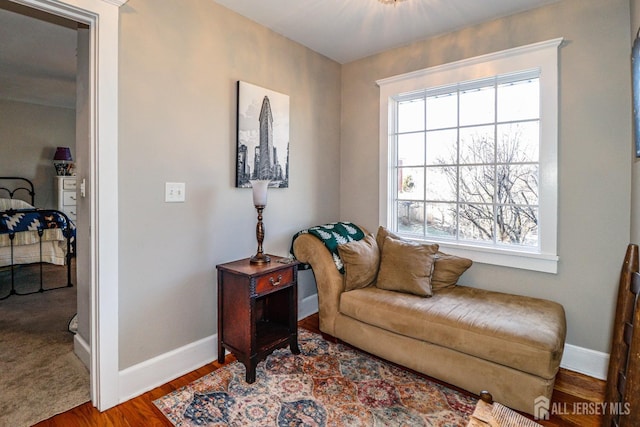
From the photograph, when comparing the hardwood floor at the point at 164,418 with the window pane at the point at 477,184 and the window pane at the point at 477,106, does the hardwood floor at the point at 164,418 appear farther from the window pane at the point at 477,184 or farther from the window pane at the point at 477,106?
the window pane at the point at 477,106

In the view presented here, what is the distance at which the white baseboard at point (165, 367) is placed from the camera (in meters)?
1.91

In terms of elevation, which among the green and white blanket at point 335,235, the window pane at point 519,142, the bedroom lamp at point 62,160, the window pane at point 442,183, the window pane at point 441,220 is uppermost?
the bedroom lamp at point 62,160

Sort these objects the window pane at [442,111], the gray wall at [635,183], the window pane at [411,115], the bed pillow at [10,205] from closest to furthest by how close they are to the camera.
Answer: the gray wall at [635,183] → the window pane at [442,111] → the window pane at [411,115] → the bed pillow at [10,205]

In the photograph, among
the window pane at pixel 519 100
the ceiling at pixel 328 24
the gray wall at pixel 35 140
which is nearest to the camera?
the ceiling at pixel 328 24

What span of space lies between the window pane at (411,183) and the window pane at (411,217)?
7cm

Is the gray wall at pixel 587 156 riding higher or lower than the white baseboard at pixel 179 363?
higher

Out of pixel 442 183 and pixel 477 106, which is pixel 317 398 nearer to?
pixel 442 183

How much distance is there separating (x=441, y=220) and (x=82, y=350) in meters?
2.91

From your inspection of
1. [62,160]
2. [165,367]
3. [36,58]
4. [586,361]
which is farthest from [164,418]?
[62,160]

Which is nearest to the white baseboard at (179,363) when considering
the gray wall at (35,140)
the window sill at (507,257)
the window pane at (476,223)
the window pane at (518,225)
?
the window sill at (507,257)

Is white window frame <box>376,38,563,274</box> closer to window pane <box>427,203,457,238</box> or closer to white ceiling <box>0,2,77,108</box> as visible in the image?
window pane <box>427,203,457,238</box>

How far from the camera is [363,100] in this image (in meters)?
3.27

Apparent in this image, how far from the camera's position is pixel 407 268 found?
2398mm

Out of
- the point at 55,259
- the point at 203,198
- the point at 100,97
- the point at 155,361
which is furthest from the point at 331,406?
the point at 55,259
